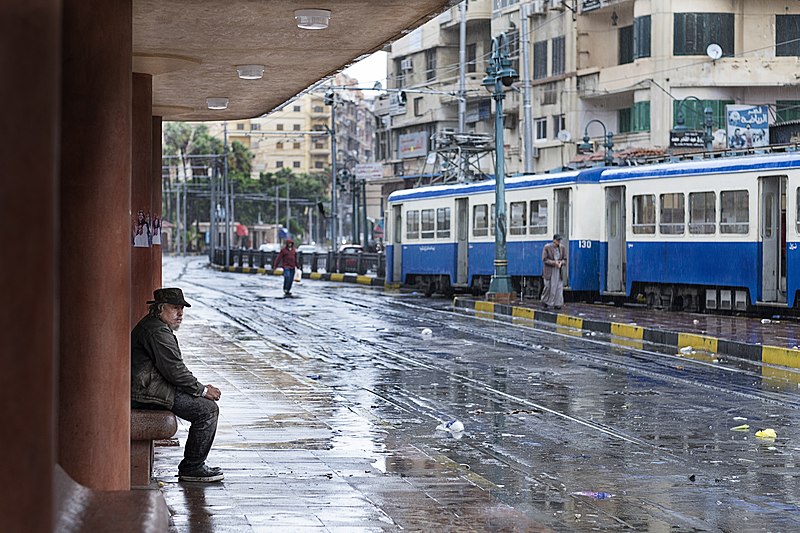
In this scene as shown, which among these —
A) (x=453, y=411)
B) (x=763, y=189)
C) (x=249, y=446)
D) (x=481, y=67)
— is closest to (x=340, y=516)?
(x=249, y=446)

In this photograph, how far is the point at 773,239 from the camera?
26141 millimetres

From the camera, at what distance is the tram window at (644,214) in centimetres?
3008

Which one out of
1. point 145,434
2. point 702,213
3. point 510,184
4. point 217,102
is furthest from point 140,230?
point 510,184

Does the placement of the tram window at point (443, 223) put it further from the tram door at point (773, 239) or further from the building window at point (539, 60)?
the building window at point (539, 60)

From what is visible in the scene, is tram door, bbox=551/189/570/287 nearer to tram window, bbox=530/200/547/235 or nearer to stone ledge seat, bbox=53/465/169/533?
tram window, bbox=530/200/547/235

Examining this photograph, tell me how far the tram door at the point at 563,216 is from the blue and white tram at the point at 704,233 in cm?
130

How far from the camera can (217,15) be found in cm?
1109

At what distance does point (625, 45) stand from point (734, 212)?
31.3 m

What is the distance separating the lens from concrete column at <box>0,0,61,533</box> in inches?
96.0

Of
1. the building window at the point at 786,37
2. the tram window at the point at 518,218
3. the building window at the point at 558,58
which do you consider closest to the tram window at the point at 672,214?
the tram window at the point at 518,218

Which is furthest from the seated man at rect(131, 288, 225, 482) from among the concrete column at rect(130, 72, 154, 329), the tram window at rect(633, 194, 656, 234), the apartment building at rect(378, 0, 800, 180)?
the apartment building at rect(378, 0, 800, 180)

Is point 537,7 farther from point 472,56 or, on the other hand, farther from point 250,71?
point 250,71

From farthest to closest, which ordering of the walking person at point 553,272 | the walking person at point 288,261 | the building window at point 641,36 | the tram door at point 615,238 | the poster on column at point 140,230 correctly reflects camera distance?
the building window at point 641,36
the walking person at point 288,261
the tram door at point 615,238
the walking person at point 553,272
the poster on column at point 140,230

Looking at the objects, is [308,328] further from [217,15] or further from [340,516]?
[340,516]
